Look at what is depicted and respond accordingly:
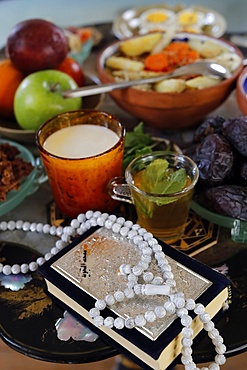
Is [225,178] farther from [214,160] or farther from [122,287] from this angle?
[122,287]

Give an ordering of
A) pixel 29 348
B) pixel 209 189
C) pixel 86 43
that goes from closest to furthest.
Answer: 1. pixel 29 348
2. pixel 209 189
3. pixel 86 43

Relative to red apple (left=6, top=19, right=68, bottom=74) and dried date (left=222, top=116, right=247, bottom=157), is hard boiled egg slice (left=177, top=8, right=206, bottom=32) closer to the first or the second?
red apple (left=6, top=19, right=68, bottom=74)

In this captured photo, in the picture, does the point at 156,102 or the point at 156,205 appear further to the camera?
the point at 156,102

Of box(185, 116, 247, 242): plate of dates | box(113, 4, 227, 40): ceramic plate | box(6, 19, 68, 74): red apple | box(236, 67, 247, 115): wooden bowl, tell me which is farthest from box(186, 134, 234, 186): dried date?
box(113, 4, 227, 40): ceramic plate

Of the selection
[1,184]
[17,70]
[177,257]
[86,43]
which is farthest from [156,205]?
[86,43]

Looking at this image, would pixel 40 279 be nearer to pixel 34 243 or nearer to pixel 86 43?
pixel 34 243

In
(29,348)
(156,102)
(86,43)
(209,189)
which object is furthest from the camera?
(86,43)

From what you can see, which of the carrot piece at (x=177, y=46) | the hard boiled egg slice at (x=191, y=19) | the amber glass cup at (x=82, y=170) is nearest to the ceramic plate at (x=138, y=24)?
the hard boiled egg slice at (x=191, y=19)
